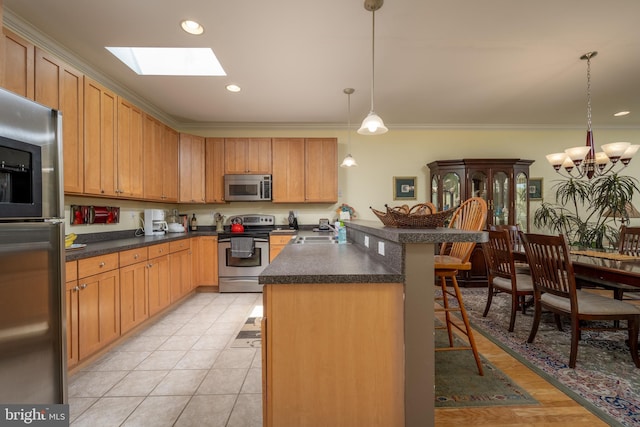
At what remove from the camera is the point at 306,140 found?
416cm

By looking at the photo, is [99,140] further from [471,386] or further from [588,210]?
[588,210]

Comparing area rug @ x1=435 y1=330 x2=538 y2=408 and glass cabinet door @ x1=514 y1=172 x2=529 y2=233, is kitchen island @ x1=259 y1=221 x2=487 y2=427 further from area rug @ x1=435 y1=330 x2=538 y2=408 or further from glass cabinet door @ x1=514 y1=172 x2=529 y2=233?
glass cabinet door @ x1=514 y1=172 x2=529 y2=233

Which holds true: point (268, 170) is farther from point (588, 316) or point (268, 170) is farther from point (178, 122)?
point (588, 316)

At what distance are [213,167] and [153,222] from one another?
3.90 feet

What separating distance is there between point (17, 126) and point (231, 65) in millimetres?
1833

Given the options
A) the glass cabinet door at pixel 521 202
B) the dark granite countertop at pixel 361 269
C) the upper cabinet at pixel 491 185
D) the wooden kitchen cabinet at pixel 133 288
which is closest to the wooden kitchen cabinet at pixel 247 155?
the wooden kitchen cabinet at pixel 133 288

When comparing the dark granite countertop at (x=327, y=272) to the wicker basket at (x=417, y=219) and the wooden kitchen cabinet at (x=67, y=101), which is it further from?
the wooden kitchen cabinet at (x=67, y=101)

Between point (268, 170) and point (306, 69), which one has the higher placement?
point (306, 69)

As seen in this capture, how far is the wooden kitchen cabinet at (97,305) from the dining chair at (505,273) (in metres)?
3.50

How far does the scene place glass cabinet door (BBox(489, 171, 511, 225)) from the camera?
4027mm

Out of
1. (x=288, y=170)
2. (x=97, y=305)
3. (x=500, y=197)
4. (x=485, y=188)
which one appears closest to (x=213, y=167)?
(x=288, y=170)

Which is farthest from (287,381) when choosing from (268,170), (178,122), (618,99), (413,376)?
(618,99)

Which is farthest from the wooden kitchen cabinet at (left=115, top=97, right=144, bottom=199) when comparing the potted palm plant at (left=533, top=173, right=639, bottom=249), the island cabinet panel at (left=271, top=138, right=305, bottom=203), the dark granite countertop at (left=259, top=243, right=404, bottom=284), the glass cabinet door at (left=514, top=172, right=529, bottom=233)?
the potted palm plant at (left=533, top=173, right=639, bottom=249)

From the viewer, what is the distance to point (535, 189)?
4523 millimetres
